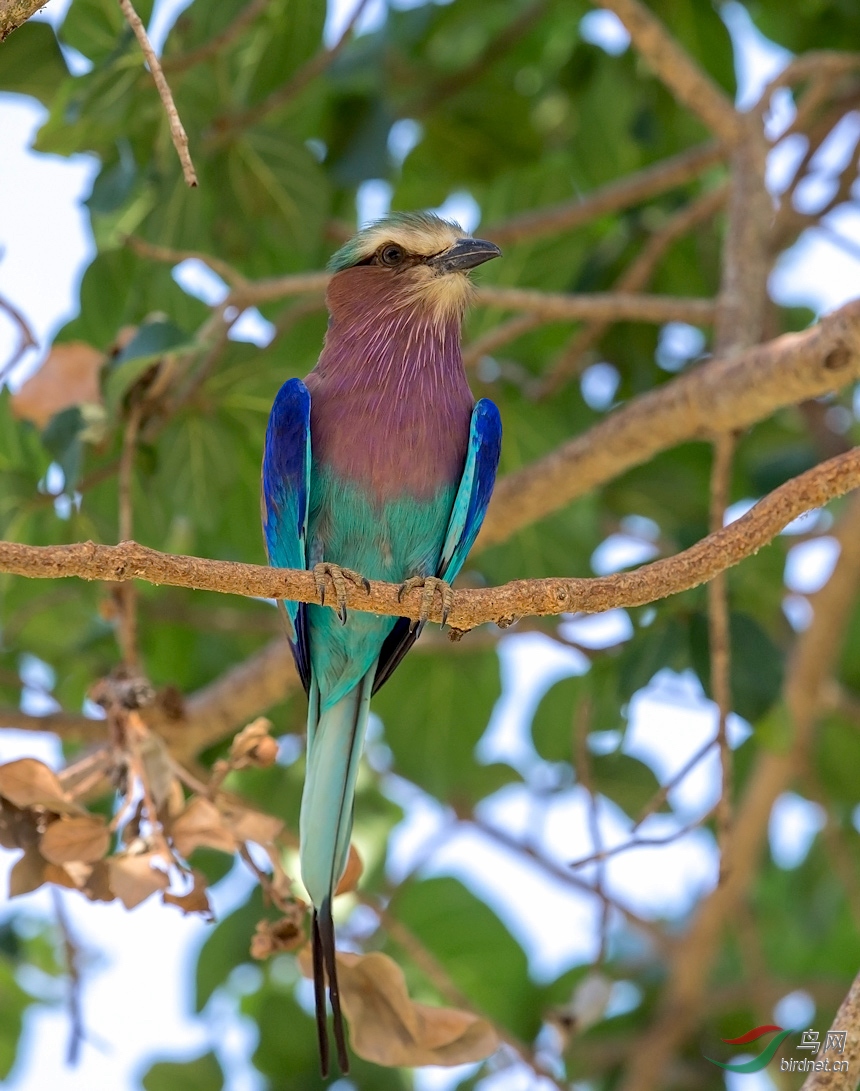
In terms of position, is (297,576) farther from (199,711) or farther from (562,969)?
(562,969)

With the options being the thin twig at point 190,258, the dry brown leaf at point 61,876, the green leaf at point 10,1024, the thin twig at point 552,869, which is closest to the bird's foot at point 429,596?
the dry brown leaf at point 61,876

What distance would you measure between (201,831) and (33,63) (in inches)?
85.2

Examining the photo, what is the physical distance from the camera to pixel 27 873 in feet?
8.96

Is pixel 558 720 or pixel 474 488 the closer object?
pixel 474 488

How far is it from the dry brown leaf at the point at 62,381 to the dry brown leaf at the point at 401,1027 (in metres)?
1.63

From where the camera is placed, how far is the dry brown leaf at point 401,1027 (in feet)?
8.88

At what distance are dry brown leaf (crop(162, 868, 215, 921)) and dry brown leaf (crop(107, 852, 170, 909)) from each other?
0.03 metres

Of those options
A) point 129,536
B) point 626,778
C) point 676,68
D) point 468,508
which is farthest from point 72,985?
point 676,68

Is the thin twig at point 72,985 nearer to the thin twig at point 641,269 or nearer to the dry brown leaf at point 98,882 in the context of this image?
the dry brown leaf at point 98,882

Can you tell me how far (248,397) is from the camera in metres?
3.75

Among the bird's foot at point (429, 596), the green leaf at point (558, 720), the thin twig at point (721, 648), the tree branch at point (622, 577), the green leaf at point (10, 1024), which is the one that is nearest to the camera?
the tree branch at point (622, 577)

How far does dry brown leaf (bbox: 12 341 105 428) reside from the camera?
342 cm

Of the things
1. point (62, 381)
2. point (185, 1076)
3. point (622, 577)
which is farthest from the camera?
point (185, 1076)

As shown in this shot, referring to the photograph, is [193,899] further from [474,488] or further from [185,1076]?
[185,1076]
